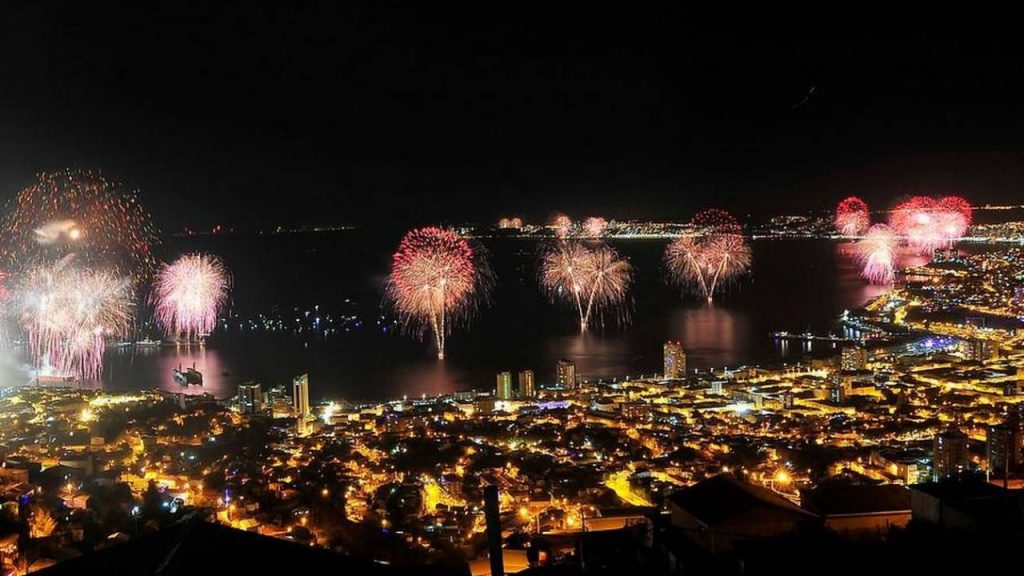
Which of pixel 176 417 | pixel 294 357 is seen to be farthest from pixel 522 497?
pixel 294 357

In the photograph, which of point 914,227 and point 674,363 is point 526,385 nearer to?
point 674,363

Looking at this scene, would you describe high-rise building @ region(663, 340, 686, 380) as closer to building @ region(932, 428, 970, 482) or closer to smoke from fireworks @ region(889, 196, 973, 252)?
building @ region(932, 428, 970, 482)

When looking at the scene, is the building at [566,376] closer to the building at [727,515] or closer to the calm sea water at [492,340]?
the calm sea water at [492,340]

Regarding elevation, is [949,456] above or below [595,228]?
below

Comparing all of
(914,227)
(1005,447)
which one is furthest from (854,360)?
(914,227)

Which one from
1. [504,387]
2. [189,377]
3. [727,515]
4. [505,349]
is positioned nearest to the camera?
[727,515]

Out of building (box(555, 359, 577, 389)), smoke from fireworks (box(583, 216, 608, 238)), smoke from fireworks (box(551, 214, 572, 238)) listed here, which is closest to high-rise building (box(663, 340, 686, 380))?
building (box(555, 359, 577, 389))

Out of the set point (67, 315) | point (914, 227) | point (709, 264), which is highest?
point (914, 227)
